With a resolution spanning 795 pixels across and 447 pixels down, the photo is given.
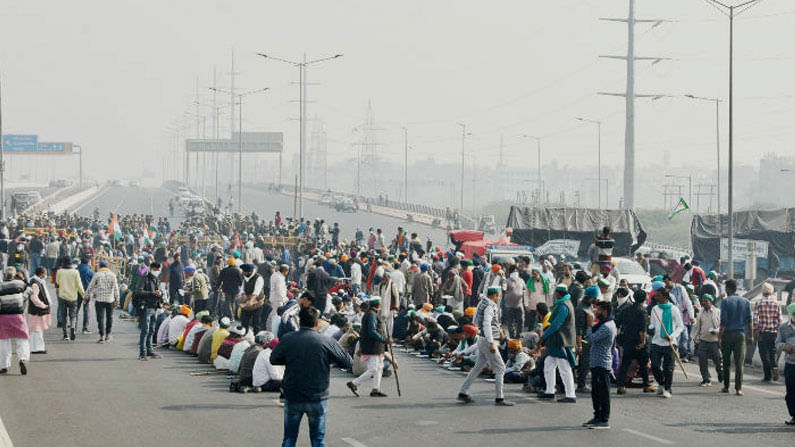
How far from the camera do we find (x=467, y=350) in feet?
61.4

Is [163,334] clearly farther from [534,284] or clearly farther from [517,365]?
[517,365]

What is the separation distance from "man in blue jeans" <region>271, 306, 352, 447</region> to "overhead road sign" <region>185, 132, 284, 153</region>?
149 metres

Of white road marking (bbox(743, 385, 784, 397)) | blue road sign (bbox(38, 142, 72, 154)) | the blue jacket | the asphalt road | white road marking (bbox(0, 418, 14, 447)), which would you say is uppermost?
blue road sign (bbox(38, 142, 72, 154))

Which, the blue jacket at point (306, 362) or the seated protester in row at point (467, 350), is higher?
the blue jacket at point (306, 362)

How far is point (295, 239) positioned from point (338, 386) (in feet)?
96.0

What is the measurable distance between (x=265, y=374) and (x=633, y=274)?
17.0 metres

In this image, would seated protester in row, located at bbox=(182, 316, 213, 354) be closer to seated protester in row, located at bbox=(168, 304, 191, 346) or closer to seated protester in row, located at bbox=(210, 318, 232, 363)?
seated protester in row, located at bbox=(168, 304, 191, 346)

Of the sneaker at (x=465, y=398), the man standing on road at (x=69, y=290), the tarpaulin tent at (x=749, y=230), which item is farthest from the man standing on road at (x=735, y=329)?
the tarpaulin tent at (x=749, y=230)

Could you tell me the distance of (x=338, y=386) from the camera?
56.4 feet

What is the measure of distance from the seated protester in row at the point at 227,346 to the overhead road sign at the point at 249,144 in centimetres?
14063

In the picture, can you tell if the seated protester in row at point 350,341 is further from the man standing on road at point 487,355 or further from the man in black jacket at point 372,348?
the man standing on road at point 487,355

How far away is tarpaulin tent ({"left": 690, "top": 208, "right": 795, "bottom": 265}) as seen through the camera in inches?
1668

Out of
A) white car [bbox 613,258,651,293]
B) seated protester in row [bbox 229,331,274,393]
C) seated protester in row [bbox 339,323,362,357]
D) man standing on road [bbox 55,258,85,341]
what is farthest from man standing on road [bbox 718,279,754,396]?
white car [bbox 613,258,651,293]

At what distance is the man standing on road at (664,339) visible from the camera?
1666cm
